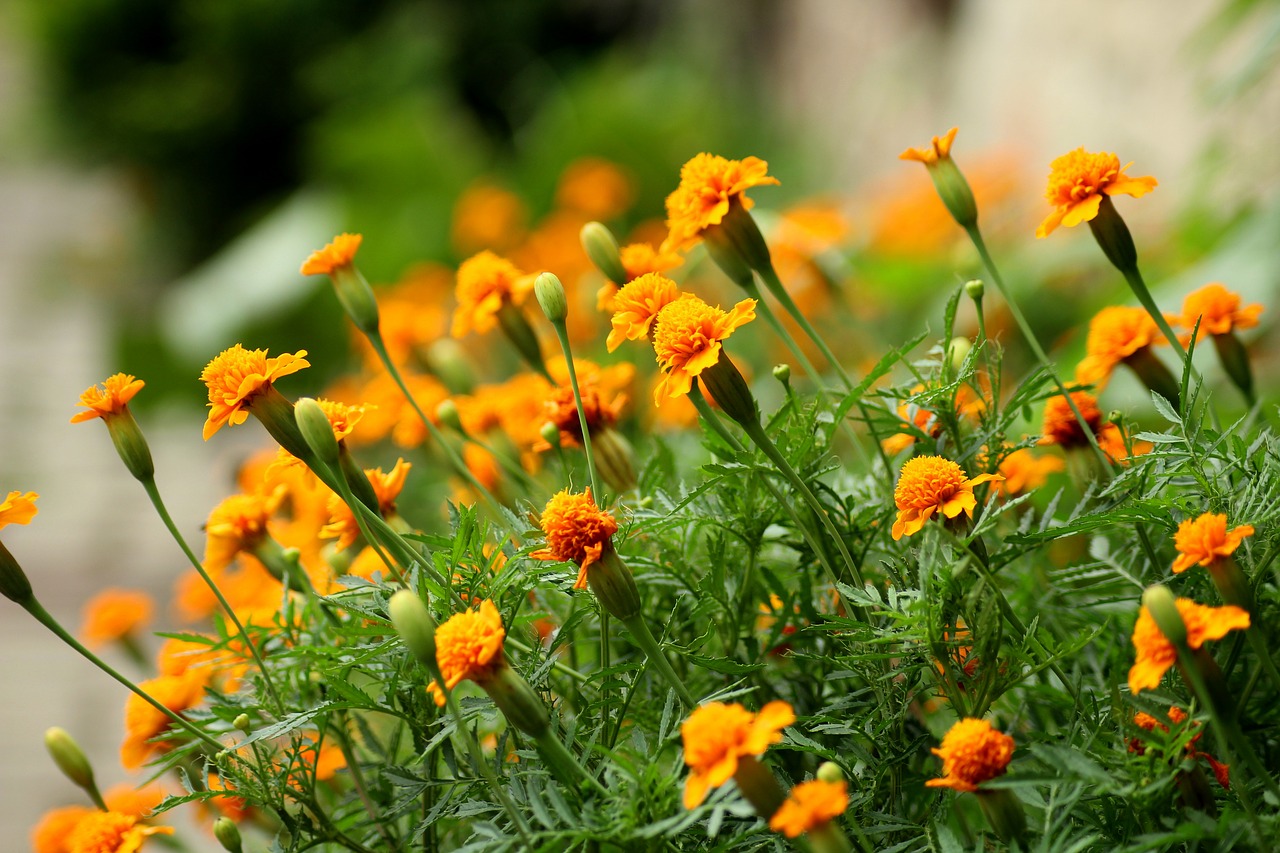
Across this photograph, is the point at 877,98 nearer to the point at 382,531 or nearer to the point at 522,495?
the point at 522,495

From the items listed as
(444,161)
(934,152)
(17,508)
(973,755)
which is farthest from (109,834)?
(444,161)

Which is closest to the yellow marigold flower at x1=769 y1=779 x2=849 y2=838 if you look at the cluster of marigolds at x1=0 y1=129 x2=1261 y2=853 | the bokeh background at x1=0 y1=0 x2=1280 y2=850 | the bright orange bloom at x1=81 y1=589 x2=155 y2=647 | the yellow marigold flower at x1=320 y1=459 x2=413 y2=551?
the cluster of marigolds at x1=0 y1=129 x2=1261 y2=853

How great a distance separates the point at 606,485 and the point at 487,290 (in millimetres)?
117

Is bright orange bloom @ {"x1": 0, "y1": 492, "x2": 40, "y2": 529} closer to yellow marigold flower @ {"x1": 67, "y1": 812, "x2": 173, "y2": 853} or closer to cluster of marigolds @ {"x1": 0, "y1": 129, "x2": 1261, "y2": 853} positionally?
cluster of marigolds @ {"x1": 0, "y1": 129, "x2": 1261, "y2": 853}

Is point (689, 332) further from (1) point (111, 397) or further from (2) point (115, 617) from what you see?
(2) point (115, 617)

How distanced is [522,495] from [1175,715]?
342 mm

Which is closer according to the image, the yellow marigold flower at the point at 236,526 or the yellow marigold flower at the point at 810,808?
the yellow marigold flower at the point at 810,808

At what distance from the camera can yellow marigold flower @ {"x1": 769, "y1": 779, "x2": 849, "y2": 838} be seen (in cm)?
32

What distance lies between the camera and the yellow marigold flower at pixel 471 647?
0.36 meters

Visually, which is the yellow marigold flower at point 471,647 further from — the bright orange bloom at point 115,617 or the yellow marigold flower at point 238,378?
the bright orange bloom at point 115,617

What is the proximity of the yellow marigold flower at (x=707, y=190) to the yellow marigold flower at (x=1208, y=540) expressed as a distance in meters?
0.22

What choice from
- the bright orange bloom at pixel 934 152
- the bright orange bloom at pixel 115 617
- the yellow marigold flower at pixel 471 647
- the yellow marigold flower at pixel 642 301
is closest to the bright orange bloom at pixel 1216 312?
the bright orange bloom at pixel 934 152

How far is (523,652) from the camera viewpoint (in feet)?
1.45

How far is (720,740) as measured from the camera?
0.33m
